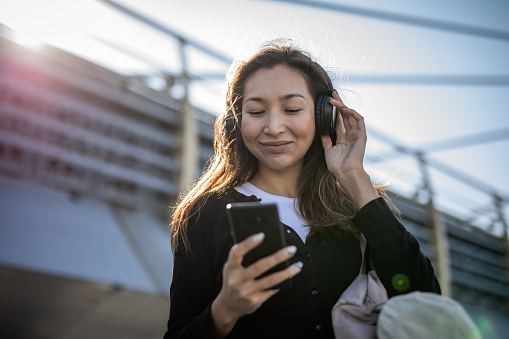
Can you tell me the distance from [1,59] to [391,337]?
3.81m

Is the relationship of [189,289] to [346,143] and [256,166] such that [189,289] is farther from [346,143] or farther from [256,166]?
[346,143]

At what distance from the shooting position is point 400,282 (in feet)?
4.80

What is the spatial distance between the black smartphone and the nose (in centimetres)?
50

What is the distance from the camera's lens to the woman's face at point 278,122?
1.62 metres

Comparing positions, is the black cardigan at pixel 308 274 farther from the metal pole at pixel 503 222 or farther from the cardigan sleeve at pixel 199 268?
the metal pole at pixel 503 222

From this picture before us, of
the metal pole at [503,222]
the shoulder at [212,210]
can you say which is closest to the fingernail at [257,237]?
the shoulder at [212,210]

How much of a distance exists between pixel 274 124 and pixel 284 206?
32 cm

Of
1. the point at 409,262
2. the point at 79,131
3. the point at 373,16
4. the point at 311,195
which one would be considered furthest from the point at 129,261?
the point at 373,16

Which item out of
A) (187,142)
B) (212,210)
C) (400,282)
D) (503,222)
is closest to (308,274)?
(400,282)

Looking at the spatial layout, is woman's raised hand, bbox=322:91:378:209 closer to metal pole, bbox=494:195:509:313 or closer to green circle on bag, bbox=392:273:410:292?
green circle on bag, bbox=392:273:410:292

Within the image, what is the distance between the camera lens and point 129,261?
3754 millimetres

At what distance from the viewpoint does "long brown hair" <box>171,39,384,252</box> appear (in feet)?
5.44

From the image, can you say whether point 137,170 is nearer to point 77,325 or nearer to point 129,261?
point 129,261

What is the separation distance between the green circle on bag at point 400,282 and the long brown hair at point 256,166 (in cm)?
25
